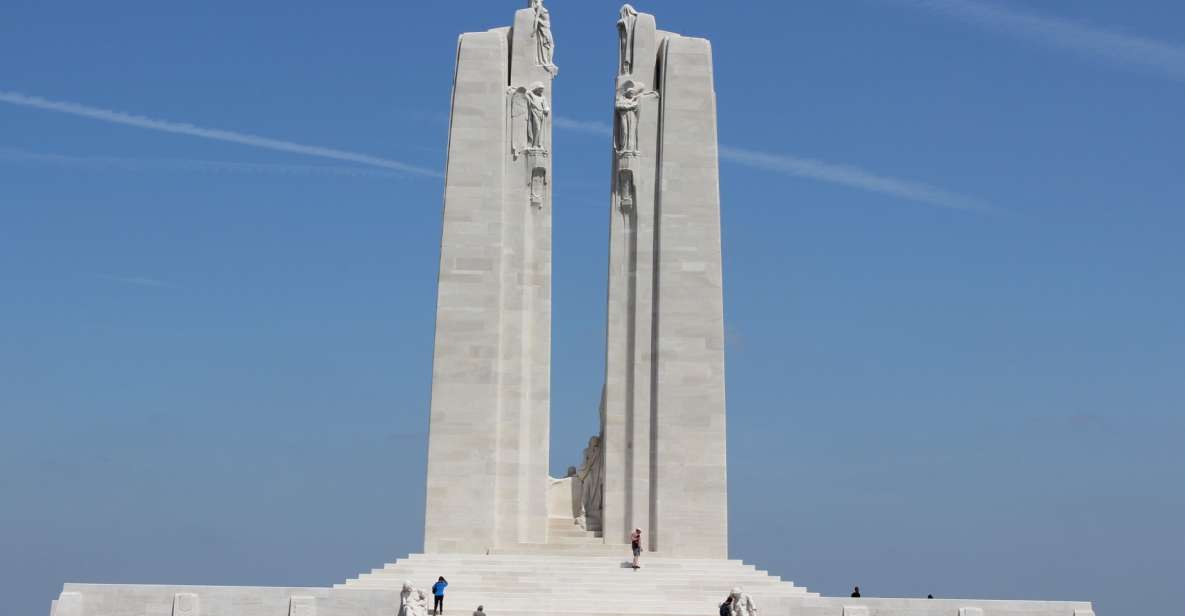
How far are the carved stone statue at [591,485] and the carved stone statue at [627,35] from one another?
8312 mm

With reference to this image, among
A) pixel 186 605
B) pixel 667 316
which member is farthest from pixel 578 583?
pixel 186 605

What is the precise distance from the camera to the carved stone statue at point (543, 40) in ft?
128

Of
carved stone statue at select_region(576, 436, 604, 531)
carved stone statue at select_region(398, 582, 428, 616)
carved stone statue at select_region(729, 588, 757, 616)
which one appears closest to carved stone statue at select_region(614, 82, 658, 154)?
carved stone statue at select_region(576, 436, 604, 531)

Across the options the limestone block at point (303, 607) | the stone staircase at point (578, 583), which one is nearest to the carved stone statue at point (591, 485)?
the stone staircase at point (578, 583)

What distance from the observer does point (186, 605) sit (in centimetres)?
3125

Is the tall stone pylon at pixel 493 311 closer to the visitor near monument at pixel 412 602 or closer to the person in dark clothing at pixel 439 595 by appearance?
the person in dark clothing at pixel 439 595

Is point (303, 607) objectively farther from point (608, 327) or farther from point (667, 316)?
point (667, 316)

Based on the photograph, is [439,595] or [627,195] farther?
[627,195]

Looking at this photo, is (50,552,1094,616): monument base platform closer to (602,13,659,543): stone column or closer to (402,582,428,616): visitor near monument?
(402,582,428,616): visitor near monument

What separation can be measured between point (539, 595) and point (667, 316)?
7.34 meters

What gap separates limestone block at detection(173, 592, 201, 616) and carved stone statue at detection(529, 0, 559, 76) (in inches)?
567

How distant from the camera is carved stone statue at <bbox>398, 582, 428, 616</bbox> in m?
29.9

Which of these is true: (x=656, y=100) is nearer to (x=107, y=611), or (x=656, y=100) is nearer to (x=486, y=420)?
(x=486, y=420)

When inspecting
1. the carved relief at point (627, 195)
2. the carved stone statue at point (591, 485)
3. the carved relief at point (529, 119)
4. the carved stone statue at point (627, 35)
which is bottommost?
the carved stone statue at point (591, 485)
